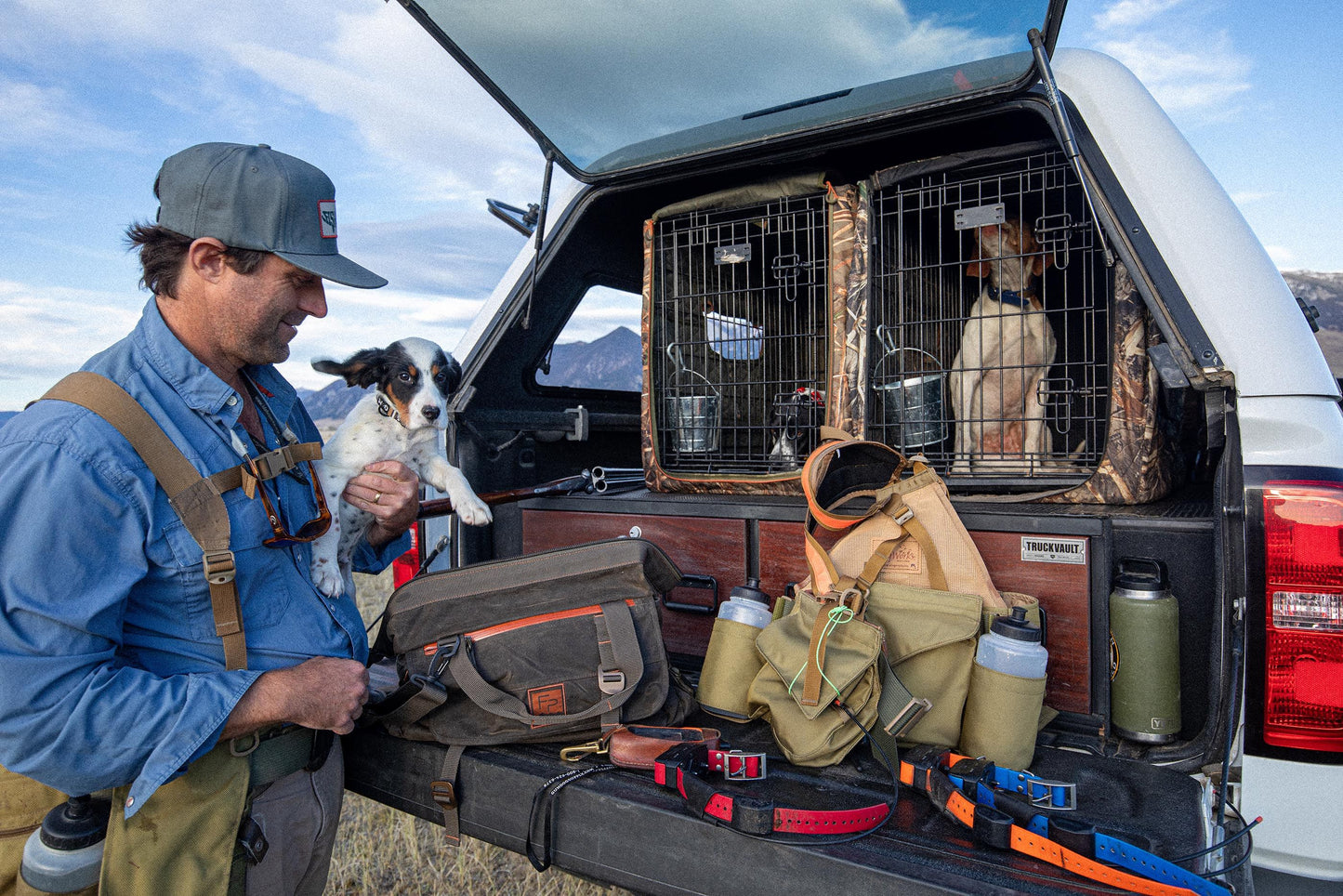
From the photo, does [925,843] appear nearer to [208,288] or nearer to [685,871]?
[685,871]

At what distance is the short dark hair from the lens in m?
1.60

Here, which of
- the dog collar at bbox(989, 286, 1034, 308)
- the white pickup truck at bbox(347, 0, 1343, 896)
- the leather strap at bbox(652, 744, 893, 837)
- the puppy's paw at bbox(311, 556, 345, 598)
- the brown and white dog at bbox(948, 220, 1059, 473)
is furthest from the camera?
the dog collar at bbox(989, 286, 1034, 308)

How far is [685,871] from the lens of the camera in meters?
1.47

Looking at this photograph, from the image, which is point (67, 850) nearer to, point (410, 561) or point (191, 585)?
point (191, 585)

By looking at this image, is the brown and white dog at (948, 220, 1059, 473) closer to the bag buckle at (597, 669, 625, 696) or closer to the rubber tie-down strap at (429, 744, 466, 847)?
the bag buckle at (597, 669, 625, 696)

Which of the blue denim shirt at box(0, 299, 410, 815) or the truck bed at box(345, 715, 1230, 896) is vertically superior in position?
the blue denim shirt at box(0, 299, 410, 815)

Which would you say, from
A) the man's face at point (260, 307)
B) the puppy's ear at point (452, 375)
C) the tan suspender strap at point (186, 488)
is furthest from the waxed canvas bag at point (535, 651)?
the puppy's ear at point (452, 375)

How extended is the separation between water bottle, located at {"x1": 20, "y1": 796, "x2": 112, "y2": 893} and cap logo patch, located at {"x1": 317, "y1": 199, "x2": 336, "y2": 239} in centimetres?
118

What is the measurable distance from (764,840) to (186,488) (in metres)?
1.23

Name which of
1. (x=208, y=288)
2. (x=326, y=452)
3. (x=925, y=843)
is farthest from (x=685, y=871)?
(x=326, y=452)

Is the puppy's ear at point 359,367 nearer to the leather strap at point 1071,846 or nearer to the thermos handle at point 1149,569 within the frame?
the leather strap at point 1071,846

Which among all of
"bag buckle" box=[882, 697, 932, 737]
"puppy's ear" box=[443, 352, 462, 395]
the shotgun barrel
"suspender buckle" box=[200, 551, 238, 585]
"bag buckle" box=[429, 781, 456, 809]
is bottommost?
"bag buckle" box=[429, 781, 456, 809]

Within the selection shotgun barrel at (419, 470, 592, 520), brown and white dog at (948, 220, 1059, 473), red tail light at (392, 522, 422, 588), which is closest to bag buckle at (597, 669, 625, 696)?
shotgun barrel at (419, 470, 592, 520)

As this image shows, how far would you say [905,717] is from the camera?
1.72 m
